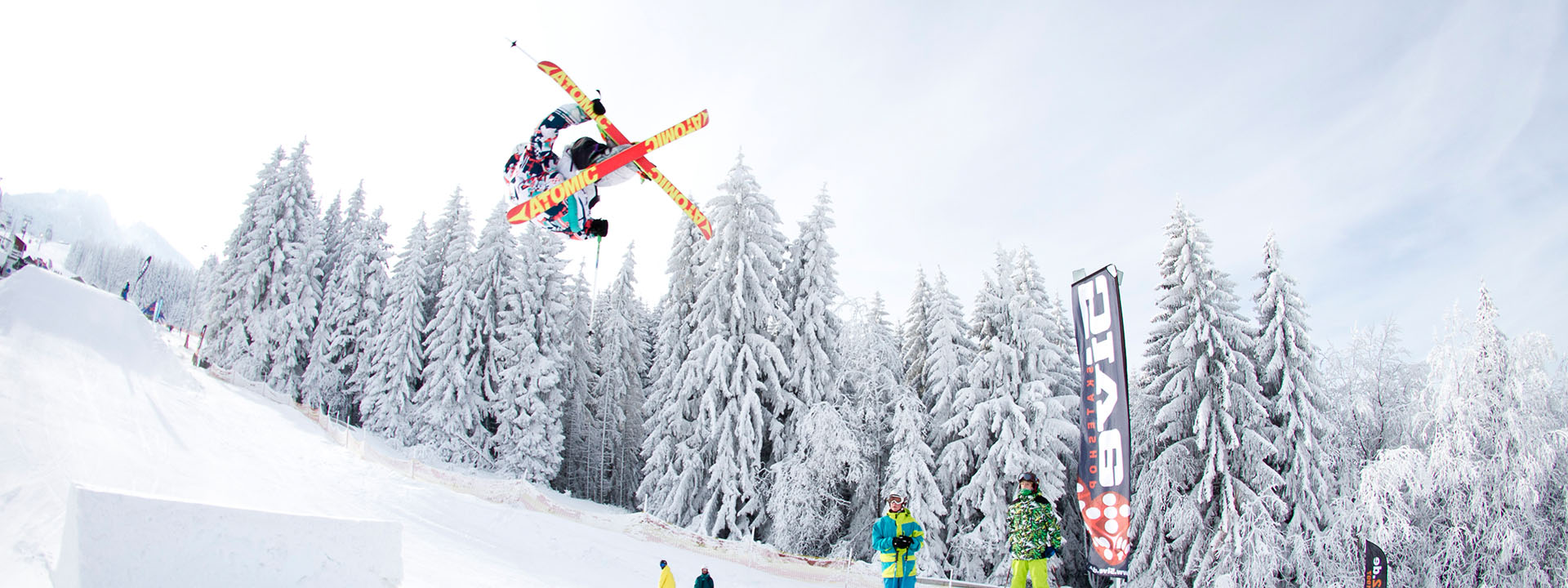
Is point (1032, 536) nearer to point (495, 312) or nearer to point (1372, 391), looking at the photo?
point (1372, 391)

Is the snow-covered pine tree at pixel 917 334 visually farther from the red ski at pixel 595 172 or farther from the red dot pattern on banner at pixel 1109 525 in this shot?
the red ski at pixel 595 172

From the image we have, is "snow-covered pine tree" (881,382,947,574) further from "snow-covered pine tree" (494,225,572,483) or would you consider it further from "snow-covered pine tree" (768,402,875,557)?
"snow-covered pine tree" (494,225,572,483)

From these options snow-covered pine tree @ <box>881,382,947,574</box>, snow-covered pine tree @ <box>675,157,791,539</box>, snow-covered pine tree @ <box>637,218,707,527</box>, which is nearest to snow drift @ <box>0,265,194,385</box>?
snow-covered pine tree @ <box>637,218,707,527</box>

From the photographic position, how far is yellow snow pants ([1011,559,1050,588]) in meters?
7.71

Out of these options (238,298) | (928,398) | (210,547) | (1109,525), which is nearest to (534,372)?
(238,298)

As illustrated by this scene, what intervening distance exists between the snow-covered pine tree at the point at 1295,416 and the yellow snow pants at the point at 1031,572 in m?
14.4

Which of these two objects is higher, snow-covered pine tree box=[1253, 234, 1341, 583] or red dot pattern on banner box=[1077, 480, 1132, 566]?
snow-covered pine tree box=[1253, 234, 1341, 583]

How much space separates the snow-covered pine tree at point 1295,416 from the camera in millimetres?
18234

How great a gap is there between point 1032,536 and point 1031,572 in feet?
1.72

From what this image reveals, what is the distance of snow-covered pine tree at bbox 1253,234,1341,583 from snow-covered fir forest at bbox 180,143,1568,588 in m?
0.08

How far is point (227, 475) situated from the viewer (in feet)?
Answer: 48.8

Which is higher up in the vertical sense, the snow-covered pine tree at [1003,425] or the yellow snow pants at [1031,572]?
the snow-covered pine tree at [1003,425]

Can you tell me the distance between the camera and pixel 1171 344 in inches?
815

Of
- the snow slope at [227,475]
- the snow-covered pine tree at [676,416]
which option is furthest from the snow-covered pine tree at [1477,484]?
the snow-covered pine tree at [676,416]
